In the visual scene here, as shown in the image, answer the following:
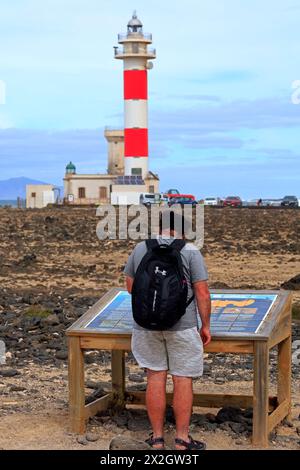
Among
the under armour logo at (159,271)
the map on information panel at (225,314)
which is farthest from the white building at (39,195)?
the under armour logo at (159,271)

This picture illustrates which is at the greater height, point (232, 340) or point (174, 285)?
point (174, 285)

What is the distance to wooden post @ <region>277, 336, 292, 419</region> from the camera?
26.6ft

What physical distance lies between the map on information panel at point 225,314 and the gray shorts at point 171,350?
40 centimetres

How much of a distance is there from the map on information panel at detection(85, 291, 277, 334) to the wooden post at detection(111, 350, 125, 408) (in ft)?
Answer: 1.70

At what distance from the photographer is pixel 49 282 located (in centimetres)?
2056

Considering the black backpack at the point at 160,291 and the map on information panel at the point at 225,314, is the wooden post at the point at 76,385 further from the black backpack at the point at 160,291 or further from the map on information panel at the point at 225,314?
the black backpack at the point at 160,291

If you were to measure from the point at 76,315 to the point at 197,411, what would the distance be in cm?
586

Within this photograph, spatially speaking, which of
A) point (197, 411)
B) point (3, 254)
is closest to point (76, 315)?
point (197, 411)

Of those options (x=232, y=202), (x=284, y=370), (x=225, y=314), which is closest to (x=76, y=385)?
(x=225, y=314)

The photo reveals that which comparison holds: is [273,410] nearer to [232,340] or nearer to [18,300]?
[232,340]

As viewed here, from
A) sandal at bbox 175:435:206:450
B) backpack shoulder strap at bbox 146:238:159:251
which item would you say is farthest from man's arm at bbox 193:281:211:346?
sandal at bbox 175:435:206:450

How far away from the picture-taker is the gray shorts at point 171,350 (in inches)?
276

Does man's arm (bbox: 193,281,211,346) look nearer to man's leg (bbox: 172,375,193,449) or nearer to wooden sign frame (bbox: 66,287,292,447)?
wooden sign frame (bbox: 66,287,292,447)

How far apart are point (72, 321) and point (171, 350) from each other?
6647mm
